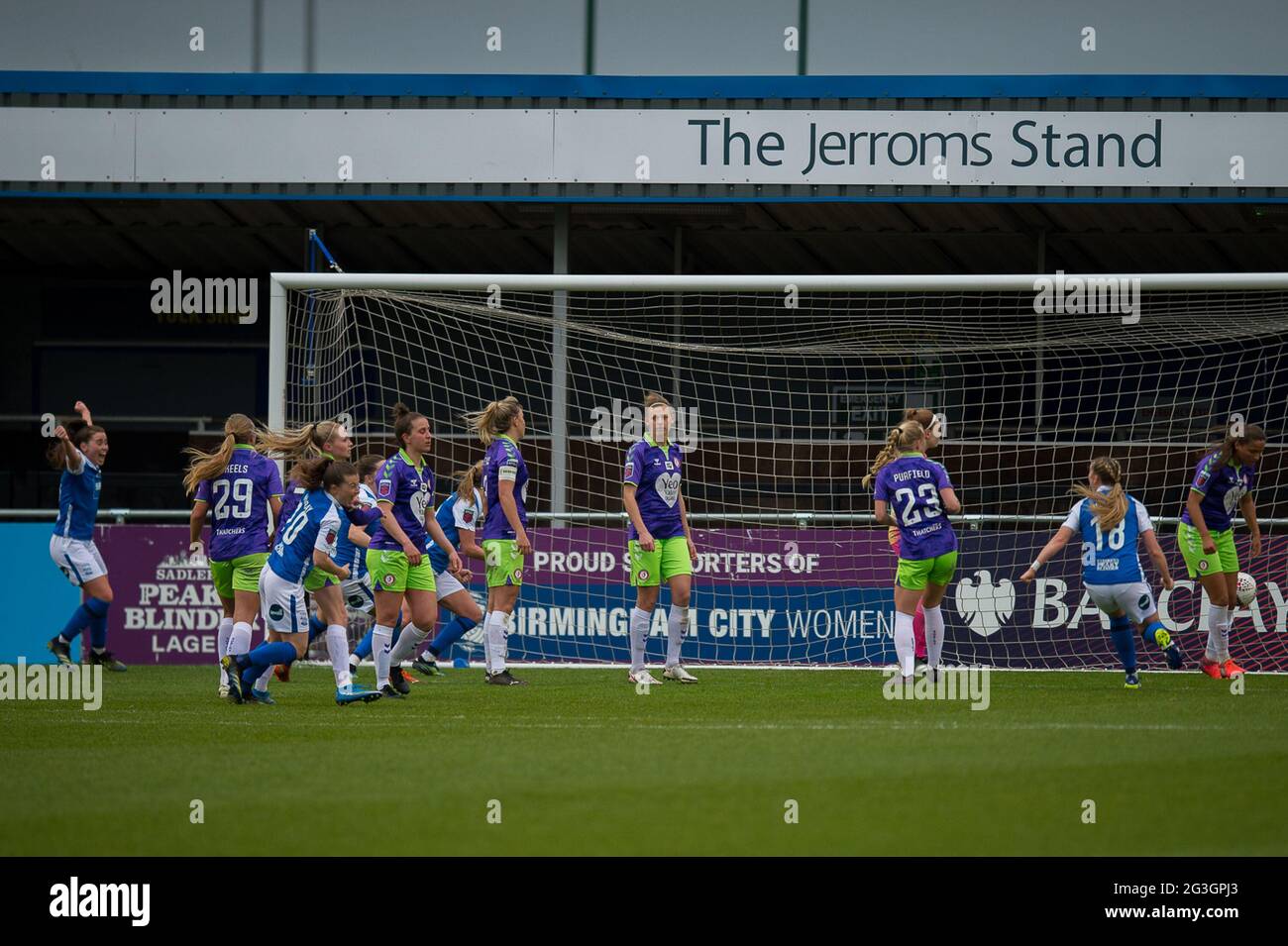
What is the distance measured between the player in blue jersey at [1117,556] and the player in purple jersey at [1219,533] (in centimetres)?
74

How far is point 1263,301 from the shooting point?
49.4ft

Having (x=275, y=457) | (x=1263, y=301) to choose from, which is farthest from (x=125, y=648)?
(x=1263, y=301)

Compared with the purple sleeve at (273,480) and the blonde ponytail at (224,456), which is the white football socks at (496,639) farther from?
the blonde ponytail at (224,456)

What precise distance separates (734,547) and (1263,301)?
6002mm

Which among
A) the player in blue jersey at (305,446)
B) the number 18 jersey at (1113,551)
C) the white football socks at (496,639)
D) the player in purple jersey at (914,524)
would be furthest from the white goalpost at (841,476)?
the white football socks at (496,639)

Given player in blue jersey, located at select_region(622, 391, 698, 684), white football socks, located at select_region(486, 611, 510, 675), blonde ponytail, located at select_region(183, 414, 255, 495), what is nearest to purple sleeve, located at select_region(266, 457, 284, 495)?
blonde ponytail, located at select_region(183, 414, 255, 495)

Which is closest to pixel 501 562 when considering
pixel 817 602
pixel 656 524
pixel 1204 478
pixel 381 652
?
pixel 656 524

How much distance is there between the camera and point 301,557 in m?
9.40

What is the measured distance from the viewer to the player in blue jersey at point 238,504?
1084cm

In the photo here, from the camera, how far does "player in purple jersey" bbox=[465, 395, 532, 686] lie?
36.6 feet

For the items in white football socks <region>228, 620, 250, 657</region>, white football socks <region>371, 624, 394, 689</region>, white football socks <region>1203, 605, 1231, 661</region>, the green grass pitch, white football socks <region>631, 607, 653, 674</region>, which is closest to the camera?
the green grass pitch

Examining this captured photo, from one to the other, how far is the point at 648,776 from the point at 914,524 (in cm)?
458

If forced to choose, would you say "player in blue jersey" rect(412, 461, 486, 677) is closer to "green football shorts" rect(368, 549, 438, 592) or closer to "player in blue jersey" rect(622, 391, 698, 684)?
Answer: "green football shorts" rect(368, 549, 438, 592)
